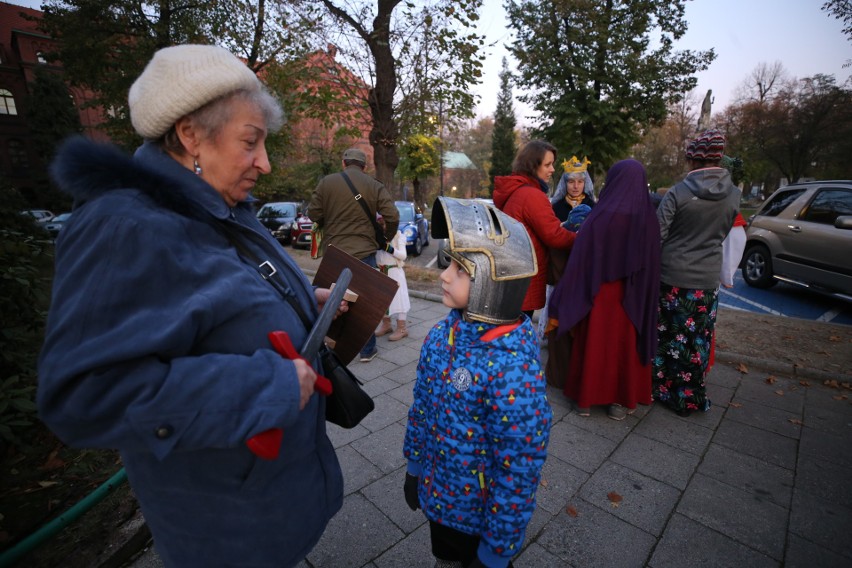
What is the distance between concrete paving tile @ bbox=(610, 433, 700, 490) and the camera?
2.76 metres

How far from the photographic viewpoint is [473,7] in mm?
7824

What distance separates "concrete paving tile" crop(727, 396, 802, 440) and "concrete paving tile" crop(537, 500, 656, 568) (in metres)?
1.93

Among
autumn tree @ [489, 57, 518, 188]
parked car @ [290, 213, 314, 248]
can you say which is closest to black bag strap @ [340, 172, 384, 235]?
parked car @ [290, 213, 314, 248]

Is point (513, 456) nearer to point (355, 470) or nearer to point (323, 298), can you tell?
point (323, 298)

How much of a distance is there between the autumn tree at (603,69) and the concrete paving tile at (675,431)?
466 inches

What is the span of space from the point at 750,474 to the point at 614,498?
42.8 inches

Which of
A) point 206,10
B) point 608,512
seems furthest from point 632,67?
point 608,512

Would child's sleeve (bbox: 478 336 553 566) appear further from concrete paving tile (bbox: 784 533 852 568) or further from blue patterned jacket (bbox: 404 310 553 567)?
concrete paving tile (bbox: 784 533 852 568)

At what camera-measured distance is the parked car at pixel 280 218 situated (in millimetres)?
16141

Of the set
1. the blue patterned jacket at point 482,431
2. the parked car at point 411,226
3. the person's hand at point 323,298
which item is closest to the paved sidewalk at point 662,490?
the blue patterned jacket at point 482,431

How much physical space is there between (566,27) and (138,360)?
17049 millimetres

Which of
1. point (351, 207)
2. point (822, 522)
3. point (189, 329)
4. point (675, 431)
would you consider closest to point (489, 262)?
point (189, 329)

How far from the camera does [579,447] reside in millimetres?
3068

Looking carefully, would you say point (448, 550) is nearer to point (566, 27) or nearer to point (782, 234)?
point (782, 234)
